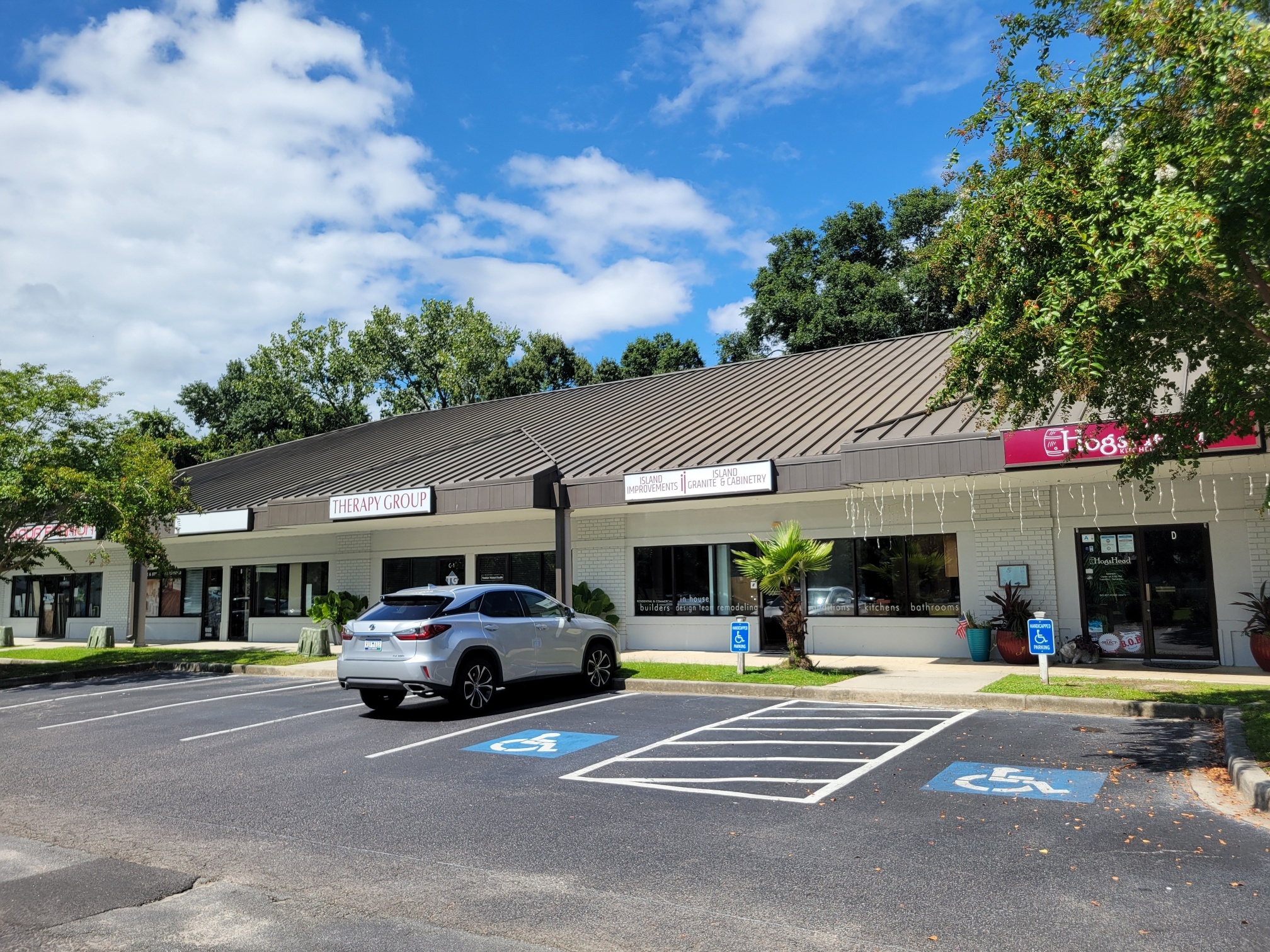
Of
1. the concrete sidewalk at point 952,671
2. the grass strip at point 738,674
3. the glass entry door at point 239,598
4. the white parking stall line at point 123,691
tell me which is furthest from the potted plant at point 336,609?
the grass strip at point 738,674

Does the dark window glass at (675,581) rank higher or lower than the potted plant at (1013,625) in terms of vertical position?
higher

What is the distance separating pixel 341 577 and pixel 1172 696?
20.4m

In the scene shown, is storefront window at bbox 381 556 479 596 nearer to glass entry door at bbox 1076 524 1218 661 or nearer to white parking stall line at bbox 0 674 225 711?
white parking stall line at bbox 0 674 225 711

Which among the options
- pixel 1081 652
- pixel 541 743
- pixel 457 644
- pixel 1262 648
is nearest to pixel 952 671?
pixel 1081 652

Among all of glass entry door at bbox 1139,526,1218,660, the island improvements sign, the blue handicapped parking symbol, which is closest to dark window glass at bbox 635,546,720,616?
the island improvements sign

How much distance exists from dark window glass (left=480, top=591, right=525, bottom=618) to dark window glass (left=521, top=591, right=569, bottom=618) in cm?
17

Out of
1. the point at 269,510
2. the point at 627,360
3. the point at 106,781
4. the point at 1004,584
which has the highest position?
the point at 627,360

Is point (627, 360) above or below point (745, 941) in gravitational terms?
above

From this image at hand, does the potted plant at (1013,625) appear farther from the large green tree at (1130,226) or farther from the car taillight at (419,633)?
the car taillight at (419,633)

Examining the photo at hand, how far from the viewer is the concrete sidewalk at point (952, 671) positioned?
13500 millimetres

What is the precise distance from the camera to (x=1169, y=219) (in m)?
6.87

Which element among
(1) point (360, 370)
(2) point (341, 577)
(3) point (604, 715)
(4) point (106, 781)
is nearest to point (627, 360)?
(1) point (360, 370)

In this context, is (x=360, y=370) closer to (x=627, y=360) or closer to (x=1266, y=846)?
(x=627, y=360)

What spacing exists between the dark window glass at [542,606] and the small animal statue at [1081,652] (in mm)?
8917
